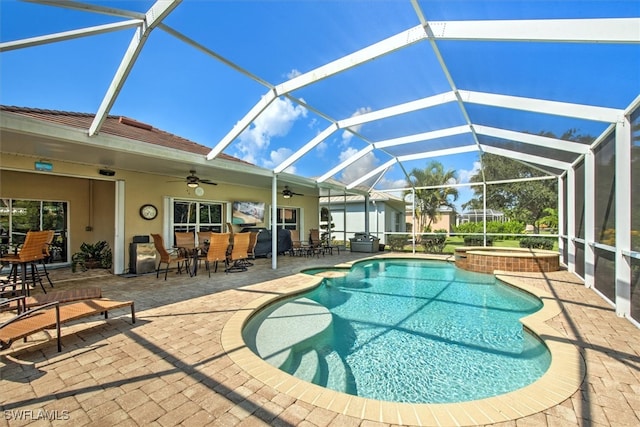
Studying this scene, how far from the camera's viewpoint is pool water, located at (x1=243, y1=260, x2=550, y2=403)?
3293mm

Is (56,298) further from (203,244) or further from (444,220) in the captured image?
(444,220)

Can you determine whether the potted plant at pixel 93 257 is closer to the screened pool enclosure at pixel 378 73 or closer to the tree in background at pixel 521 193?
the screened pool enclosure at pixel 378 73

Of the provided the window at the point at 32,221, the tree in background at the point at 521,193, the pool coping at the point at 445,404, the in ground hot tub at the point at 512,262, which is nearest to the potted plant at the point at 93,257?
the window at the point at 32,221

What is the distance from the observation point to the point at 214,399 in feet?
7.93

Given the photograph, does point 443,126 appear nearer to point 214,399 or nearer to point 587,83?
point 587,83

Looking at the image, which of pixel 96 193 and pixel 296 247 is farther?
pixel 296 247

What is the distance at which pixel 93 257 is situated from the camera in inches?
343

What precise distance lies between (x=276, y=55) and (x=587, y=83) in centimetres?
461

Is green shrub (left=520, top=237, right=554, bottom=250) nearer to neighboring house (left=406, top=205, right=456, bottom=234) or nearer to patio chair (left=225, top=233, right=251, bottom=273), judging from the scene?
neighboring house (left=406, top=205, right=456, bottom=234)

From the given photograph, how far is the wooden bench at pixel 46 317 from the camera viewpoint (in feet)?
9.75

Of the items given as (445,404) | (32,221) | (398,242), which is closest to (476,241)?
(398,242)

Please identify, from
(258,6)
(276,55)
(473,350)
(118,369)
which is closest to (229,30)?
(258,6)

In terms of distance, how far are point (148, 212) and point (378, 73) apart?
7.46 meters

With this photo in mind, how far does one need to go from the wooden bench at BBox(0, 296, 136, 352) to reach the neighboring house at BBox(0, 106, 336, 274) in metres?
2.96
